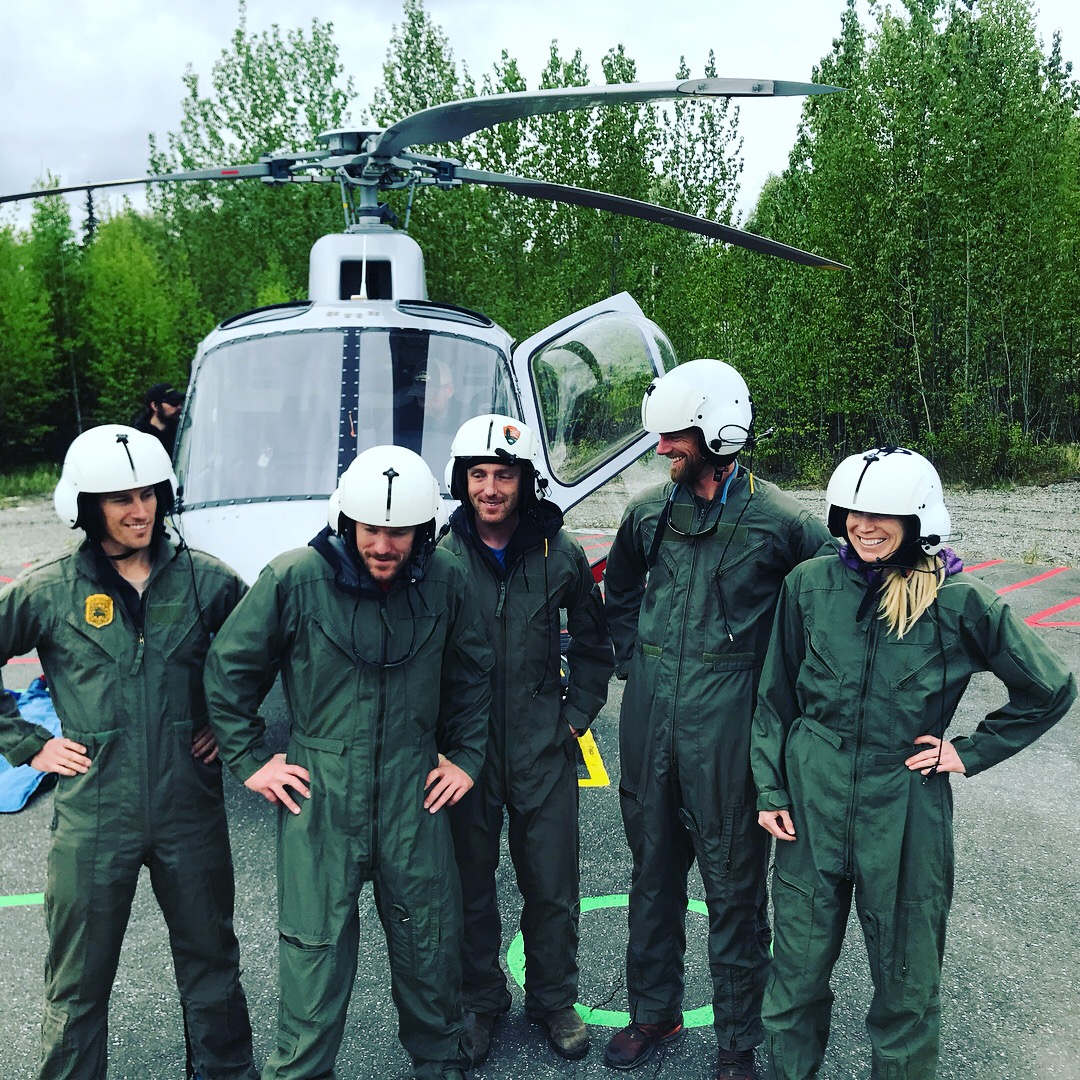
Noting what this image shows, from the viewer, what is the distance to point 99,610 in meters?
2.75

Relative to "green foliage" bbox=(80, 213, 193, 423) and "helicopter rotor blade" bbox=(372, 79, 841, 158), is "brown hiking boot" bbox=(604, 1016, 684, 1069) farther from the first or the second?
"green foliage" bbox=(80, 213, 193, 423)

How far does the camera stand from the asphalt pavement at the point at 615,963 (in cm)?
325

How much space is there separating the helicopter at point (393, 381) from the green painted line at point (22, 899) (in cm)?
181

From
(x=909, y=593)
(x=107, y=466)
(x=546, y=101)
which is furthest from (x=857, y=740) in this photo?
(x=546, y=101)

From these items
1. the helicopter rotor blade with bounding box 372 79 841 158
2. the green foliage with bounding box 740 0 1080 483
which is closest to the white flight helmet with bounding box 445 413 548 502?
the helicopter rotor blade with bounding box 372 79 841 158

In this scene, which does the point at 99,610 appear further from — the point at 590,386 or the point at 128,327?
the point at 128,327

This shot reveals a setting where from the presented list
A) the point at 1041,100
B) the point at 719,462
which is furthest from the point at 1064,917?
the point at 1041,100

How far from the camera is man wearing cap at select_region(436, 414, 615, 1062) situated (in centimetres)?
319

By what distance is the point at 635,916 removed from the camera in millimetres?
3254

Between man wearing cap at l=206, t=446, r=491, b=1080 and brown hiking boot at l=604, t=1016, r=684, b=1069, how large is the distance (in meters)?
0.67

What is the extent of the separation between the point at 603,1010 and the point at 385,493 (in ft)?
6.95

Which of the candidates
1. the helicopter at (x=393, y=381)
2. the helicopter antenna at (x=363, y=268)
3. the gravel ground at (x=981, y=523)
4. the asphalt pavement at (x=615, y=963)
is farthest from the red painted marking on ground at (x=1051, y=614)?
the helicopter antenna at (x=363, y=268)

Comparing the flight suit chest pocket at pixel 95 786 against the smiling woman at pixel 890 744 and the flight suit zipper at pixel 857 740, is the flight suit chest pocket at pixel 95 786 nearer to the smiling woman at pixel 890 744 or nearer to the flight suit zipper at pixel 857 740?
the smiling woman at pixel 890 744

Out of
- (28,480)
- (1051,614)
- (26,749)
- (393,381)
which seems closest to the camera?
(26,749)
